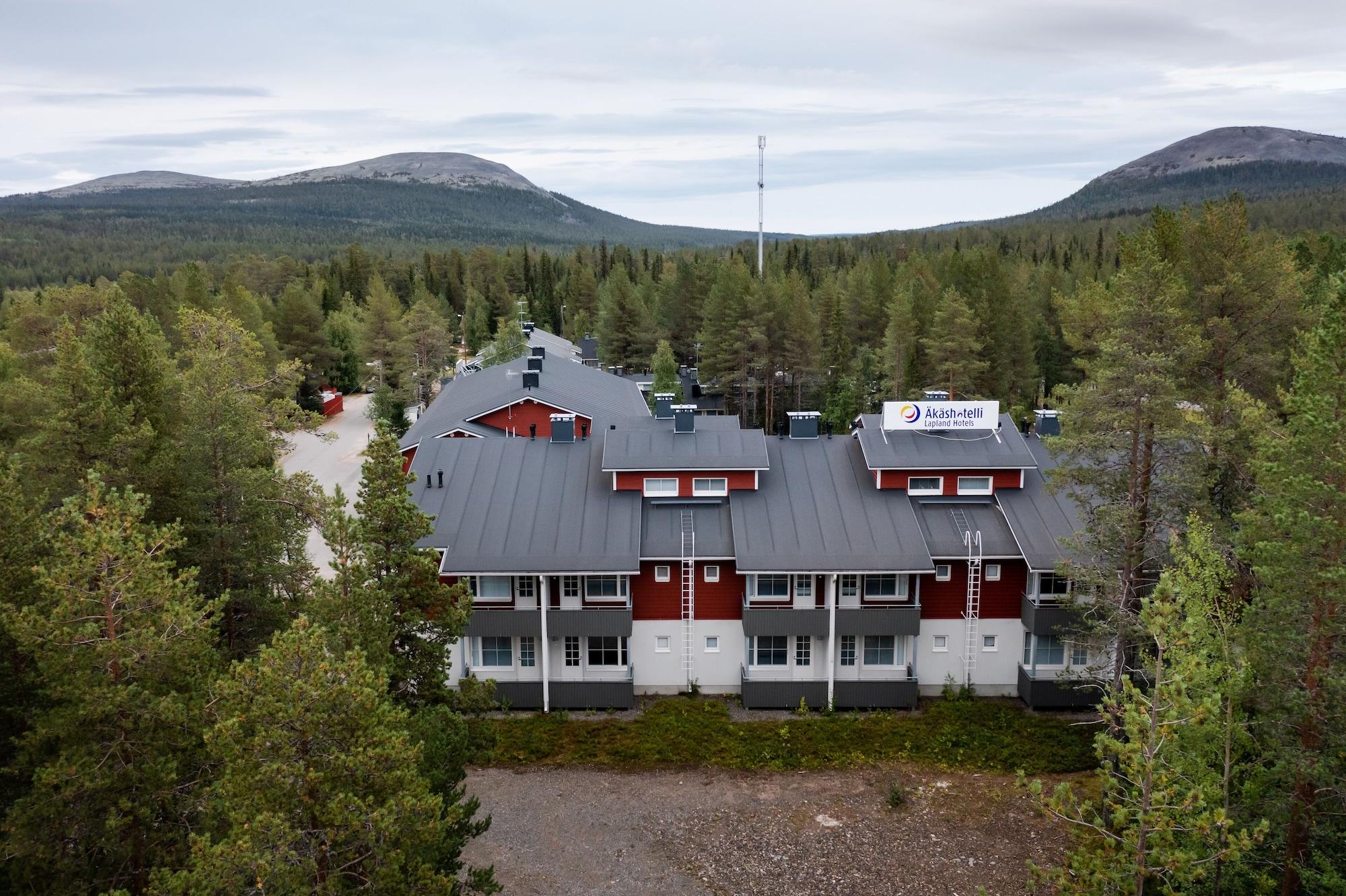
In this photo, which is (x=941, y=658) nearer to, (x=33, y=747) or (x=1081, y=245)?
(x=33, y=747)

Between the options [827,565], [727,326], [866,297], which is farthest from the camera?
[866,297]

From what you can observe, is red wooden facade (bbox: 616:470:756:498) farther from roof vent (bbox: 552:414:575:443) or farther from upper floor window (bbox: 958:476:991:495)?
upper floor window (bbox: 958:476:991:495)

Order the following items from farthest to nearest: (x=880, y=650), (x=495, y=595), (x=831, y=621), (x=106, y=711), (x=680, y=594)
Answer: (x=880, y=650) → (x=680, y=594) → (x=495, y=595) → (x=831, y=621) → (x=106, y=711)

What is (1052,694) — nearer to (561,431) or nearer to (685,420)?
(685,420)

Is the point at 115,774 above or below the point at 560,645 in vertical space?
above

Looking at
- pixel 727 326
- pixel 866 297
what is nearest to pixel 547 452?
pixel 727 326

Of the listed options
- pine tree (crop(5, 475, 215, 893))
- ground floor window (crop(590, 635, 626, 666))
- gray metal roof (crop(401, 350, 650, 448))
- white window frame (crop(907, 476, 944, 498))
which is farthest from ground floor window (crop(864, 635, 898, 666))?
gray metal roof (crop(401, 350, 650, 448))

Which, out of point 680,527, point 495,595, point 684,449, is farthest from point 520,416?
point 495,595

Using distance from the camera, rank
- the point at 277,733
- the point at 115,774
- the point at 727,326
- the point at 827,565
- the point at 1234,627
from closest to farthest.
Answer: the point at 277,733
the point at 115,774
the point at 1234,627
the point at 827,565
the point at 727,326
